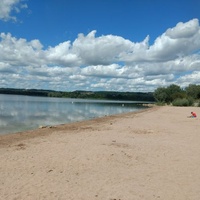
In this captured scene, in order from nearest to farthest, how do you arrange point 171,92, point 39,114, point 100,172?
1. point 100,172
2. point 39,114
3. point 171,92

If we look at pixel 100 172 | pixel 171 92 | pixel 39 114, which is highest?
pixel 171 92

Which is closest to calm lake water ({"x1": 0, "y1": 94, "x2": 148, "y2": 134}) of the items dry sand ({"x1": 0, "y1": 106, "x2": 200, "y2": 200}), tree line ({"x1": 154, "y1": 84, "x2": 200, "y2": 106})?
dry sand ({"x1": 0, "y1": 106, "x2": 200, "y2": 200})

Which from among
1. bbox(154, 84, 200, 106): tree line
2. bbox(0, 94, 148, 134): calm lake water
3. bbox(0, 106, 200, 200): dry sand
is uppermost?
bbox(154, 84, 200, 106): tree line

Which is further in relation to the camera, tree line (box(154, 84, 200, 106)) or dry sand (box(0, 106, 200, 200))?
tree line (box(154, 84, 200, 106))

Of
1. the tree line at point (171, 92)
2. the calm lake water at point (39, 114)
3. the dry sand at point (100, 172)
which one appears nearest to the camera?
the dry sand at point (100, 172)

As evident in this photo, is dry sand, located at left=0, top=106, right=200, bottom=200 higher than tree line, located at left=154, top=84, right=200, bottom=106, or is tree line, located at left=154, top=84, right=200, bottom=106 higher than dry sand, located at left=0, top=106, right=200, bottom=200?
tree line, located at left=154, top=84, right=200, bottom=106

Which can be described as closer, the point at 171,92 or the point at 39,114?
the point at 39,114

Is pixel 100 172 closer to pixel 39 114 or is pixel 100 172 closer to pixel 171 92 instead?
pixel 39 114

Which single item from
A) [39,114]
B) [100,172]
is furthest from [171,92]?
[100,172]

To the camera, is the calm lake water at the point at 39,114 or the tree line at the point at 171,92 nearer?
the calm lake water at the point at 39,114

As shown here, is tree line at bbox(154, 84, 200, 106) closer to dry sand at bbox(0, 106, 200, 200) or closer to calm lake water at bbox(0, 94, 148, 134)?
calm lake water at bbox(0, 94, 148, 134)

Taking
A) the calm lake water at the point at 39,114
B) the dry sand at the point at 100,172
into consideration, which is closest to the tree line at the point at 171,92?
the calm lake water at the point at 39,114

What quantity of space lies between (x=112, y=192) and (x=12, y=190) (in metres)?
2.34

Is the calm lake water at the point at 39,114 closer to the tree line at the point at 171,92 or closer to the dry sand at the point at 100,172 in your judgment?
the dry sand at the point at 100,172
